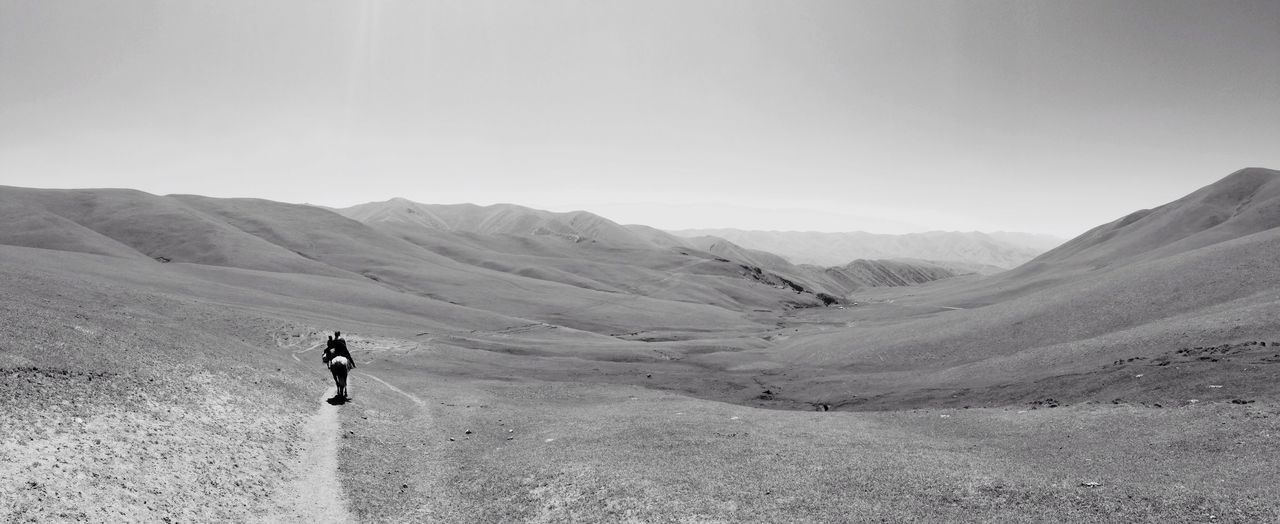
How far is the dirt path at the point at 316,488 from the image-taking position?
16.7m

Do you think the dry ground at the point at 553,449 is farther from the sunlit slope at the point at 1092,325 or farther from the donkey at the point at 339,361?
the sunlit slope at the point at 1092,325

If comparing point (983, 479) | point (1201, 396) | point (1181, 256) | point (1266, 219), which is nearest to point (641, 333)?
point (1181, 256)

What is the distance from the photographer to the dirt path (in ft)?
54.9

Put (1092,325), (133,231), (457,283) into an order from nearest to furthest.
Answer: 1. (1092,325)
2. (457,283)
3. (133,231)

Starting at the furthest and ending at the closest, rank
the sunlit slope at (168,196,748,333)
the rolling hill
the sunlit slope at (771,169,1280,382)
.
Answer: the sunlit slope at (168,196,748,333)
the sunlit slope at (771,169,1280,382)
the rolling hill

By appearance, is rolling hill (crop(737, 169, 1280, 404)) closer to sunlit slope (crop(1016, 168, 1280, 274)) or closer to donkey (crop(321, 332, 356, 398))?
donkey (crop(321, 332, 356, 398))

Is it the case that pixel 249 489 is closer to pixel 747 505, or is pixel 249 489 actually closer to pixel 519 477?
pixel 519 477

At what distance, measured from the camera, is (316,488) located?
736 inches

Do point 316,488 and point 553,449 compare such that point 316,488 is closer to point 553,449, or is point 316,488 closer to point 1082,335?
point 553,449

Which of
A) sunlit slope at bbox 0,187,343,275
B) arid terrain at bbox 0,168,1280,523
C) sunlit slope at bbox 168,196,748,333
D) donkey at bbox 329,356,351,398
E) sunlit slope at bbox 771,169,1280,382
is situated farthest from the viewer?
sunlit slope at bbox 0,187,343,275

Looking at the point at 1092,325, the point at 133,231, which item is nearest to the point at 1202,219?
the point at 1092,325

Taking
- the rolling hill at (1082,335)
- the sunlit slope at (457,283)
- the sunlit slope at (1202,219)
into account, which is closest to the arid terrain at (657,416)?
the rolling hill at (1082,335)

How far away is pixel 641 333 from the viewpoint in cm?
10062

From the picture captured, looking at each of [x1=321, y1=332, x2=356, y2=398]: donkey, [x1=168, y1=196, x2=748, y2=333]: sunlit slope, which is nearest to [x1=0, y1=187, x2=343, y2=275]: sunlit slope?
[x1=168, y1=196, x2=748, y2=333]: sunlit slope
